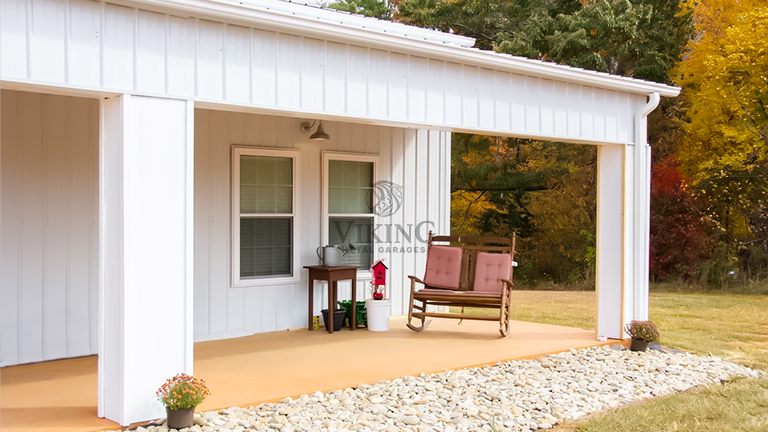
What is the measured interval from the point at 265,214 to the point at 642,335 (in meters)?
3.75

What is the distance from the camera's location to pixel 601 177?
7523mm

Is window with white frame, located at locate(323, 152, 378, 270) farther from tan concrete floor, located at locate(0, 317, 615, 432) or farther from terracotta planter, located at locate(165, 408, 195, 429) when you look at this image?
terracotta planter, located at locate(165, 408, 195, 429)

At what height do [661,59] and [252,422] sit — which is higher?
[661,59]

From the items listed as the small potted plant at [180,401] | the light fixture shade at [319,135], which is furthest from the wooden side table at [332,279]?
the small potted plant at [180,401]

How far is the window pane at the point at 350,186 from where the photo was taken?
327 inches

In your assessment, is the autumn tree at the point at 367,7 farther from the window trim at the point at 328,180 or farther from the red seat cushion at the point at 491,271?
the red seat cushion at the point at 491,271

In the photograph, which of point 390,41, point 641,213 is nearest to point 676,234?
point 641,213

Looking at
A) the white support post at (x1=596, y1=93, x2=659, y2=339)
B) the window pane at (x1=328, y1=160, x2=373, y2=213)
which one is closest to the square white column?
the white support post at (x1=596, y1=93, x2=659, y2=339)

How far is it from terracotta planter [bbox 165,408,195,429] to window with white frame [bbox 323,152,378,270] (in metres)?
4.04

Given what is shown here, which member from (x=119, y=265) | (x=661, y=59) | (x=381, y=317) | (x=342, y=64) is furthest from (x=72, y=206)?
(x=661, y=59)

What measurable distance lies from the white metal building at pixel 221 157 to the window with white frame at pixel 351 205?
0.03 metres

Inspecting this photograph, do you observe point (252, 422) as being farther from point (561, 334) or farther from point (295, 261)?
point (561, 334)

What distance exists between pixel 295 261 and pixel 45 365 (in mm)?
2705

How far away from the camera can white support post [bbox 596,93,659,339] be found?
24.2 ft
